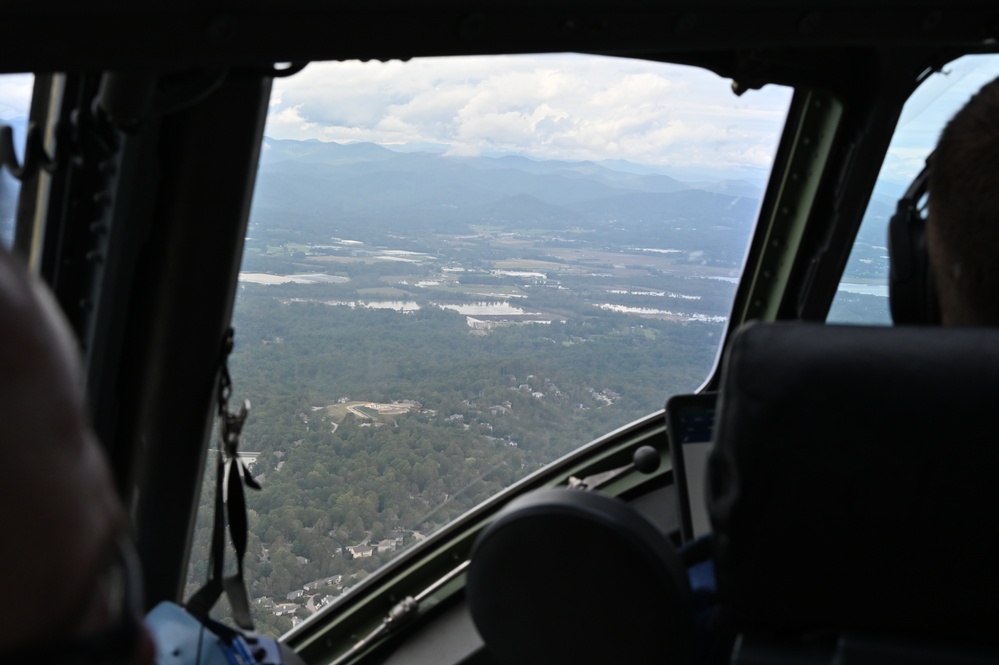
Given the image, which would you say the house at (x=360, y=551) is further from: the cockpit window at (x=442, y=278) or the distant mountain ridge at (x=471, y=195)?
the distant mountain ridge at (x=471, y=195)

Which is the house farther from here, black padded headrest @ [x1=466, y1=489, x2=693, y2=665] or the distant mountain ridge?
black padded headrest @ [x1=466, y1=489, x2=693, y2=665]

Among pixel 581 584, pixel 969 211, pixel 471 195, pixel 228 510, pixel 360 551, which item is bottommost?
pixel 360 551

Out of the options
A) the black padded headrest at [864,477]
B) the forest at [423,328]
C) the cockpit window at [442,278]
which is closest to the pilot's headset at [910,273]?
the black padded headrest at [864,477]

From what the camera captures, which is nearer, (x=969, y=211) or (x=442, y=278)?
(x=969, y=211)

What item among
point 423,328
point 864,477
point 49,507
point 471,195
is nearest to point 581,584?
point 864,477

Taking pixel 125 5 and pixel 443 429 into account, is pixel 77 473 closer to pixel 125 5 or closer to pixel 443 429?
pixel 125 5

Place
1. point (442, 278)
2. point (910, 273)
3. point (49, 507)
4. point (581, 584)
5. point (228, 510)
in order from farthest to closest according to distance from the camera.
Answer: point (442, 278) < point (228, 510) < point (910, 273) < point (581, 584) < point (49, 507)

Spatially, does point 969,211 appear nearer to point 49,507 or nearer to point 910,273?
point 910,273

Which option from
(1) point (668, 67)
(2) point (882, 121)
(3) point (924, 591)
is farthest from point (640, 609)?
(2) point (882, 121)
